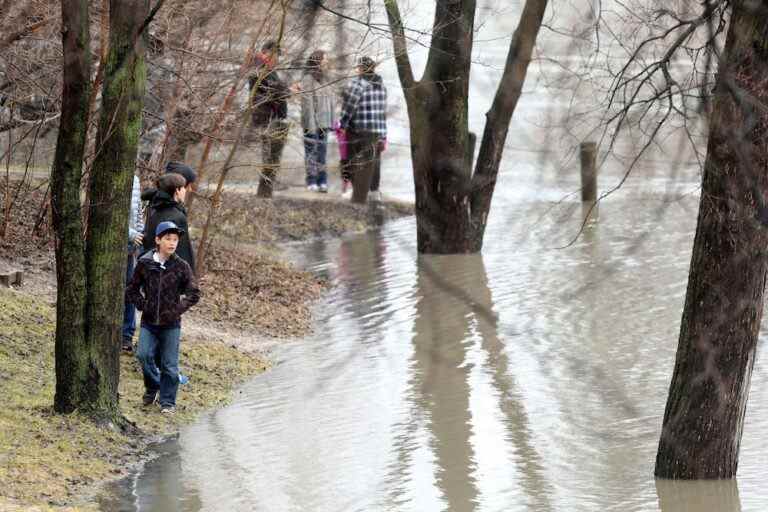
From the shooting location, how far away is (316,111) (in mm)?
15906

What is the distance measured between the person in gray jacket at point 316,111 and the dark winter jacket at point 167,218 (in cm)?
282

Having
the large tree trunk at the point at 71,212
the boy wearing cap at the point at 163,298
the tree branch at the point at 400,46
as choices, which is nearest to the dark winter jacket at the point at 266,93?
the tree branch at the point at 400,46

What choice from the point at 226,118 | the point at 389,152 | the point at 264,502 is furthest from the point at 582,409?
the point at 389,152

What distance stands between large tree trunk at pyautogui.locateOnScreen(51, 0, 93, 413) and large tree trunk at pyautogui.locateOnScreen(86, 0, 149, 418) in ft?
0.31

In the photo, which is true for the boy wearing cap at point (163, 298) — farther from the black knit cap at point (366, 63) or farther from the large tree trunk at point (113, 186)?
the black knit cap at point (366, 63)

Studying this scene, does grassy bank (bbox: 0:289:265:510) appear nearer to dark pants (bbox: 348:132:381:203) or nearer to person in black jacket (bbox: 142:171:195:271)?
person in black jacket (bbox: 142:171:195:271)

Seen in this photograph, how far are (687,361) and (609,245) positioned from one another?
10.2 meters

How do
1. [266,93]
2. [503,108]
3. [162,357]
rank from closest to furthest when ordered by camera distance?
[162,357] < [266,93] < [503,108]

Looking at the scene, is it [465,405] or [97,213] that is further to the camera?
[465,405]

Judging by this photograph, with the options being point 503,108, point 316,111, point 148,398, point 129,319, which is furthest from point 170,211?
point 503,108

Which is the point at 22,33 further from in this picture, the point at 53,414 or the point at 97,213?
the point at 53,414

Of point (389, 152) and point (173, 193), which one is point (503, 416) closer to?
point (173, 193)

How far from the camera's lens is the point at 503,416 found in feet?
34.4

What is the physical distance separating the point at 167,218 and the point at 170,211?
0.26 feet
